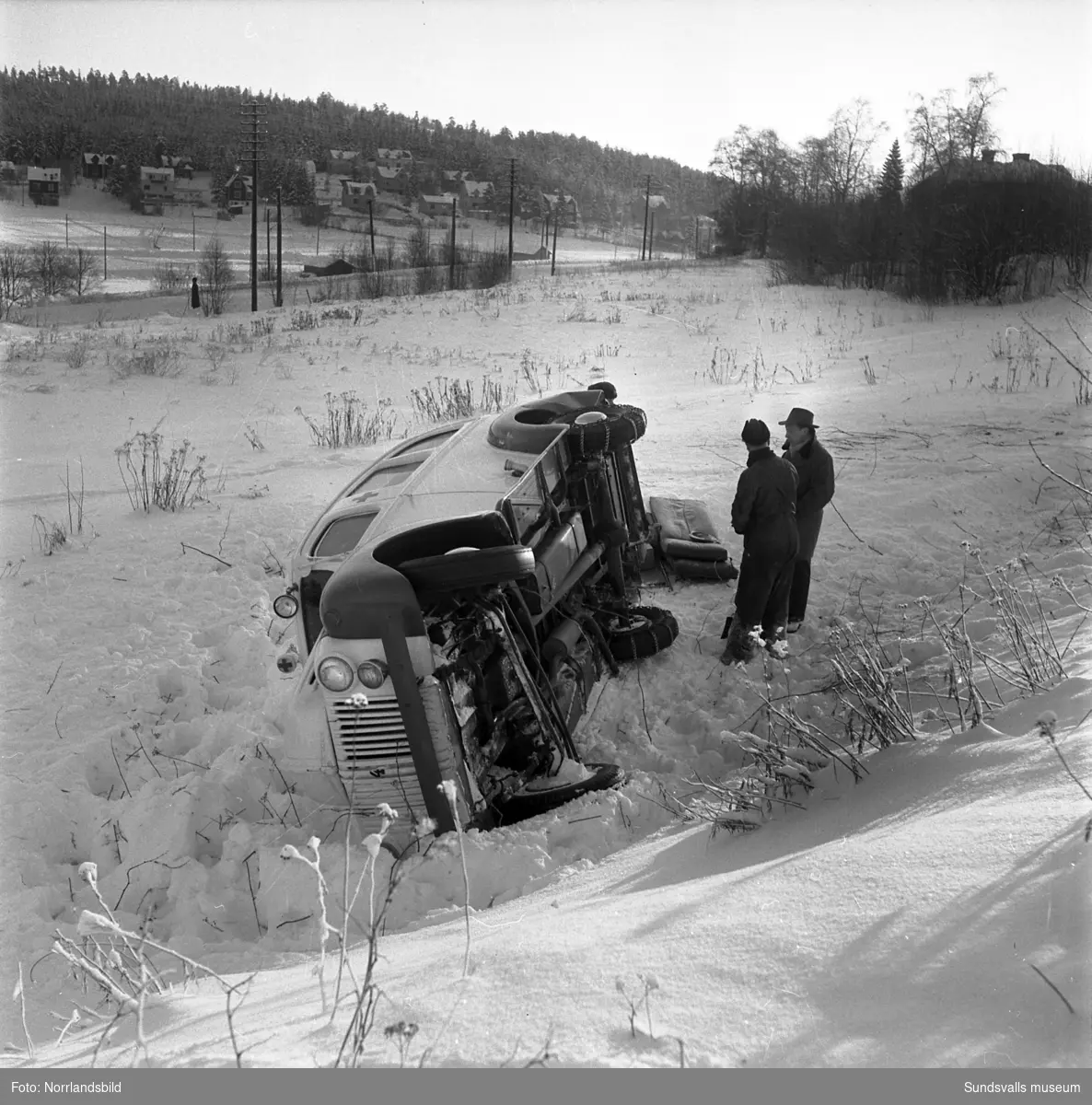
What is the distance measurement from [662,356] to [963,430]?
10.3 meters

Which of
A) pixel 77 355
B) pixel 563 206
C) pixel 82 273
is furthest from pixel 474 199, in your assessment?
pixel 77 355

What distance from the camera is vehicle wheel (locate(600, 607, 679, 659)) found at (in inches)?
294

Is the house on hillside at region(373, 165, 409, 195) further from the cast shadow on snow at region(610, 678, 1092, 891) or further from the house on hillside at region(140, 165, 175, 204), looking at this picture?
the cast shadow on snow at region(610, 678, 1092, 891)

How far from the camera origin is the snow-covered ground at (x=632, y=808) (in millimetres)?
2549

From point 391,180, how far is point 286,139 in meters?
12.4

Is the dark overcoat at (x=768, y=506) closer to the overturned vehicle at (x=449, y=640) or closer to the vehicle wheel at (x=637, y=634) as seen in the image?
the vehicle wheel at (x=637, y=634)

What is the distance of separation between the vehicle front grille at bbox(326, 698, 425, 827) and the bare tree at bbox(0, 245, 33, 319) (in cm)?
2932

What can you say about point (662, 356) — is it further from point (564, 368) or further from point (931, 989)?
point (931, 989)

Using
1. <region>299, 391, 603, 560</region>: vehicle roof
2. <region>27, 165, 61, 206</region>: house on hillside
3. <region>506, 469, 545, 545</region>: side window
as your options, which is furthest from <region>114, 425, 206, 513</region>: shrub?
<region>27, 165, 61, 206</region>: house on hillside

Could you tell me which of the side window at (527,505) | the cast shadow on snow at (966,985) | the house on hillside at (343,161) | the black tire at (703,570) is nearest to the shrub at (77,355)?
the black tire at (703,570)
